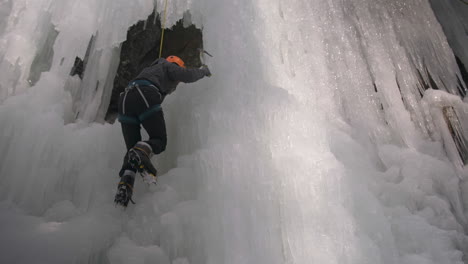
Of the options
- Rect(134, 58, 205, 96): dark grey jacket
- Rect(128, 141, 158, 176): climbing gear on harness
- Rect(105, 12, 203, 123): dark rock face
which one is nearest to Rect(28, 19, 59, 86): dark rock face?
Rect(105, 12, 203, 123): dark rock face

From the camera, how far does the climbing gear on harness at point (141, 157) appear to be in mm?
2611

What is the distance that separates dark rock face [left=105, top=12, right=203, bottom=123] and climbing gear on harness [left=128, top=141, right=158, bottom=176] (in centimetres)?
309

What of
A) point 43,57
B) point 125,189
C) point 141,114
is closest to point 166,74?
point 141,114

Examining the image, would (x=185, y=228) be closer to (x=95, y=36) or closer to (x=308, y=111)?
(x=308, y=111)

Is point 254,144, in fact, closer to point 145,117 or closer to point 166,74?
point 145,117

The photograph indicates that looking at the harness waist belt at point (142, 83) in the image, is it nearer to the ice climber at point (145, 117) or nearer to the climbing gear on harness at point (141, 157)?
the ice climber at point (145, 117)

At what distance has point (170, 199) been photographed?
2803 millimetres

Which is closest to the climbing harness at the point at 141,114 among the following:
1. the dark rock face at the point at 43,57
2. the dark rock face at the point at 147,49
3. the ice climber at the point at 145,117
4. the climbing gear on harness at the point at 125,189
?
the ice climber at the point at 145,117

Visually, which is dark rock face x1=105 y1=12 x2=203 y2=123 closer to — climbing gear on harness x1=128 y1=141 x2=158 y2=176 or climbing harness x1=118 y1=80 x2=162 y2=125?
climbing harness x1=118 y1=80 x2=162 y2=125

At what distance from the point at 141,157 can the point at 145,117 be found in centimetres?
43

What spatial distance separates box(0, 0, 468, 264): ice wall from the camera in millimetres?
2410

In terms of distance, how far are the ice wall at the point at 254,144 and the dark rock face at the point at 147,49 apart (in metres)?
1.48

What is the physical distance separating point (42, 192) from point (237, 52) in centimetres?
205

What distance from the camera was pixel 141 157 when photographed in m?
2.61
